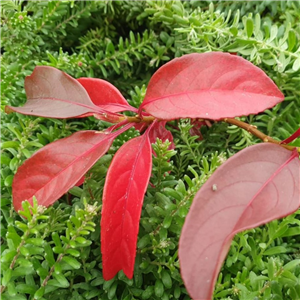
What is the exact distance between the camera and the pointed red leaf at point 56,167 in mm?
651

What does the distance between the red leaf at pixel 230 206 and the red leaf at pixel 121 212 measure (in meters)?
0.13

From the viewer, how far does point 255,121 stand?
1.06 metres

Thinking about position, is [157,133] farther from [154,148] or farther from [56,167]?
[56,167]

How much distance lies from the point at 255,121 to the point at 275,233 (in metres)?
0.42

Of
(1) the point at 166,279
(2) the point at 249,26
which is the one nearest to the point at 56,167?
(1) the point at 166,279

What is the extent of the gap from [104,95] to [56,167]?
0.19m

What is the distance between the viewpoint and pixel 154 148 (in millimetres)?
688

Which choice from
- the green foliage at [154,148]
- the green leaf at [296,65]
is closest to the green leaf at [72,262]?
the green foliage at [154,148]

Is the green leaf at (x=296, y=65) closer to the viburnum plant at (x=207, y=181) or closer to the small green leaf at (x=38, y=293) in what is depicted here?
the viburnum plant at (x=207, y=181)

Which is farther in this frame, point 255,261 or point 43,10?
point 43,10

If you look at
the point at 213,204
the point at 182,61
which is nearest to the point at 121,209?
the point at 213,204

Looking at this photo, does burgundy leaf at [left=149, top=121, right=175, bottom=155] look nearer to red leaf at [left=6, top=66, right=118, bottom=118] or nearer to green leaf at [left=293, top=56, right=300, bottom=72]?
red leaf at [left=6, top=66, right=118, bottom=118]

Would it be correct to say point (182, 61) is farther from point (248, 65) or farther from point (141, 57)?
point (141, 57)

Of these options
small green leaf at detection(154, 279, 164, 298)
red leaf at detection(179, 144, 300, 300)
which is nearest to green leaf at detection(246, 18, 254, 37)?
red leaf at detection(179, 144, 300, 300)
